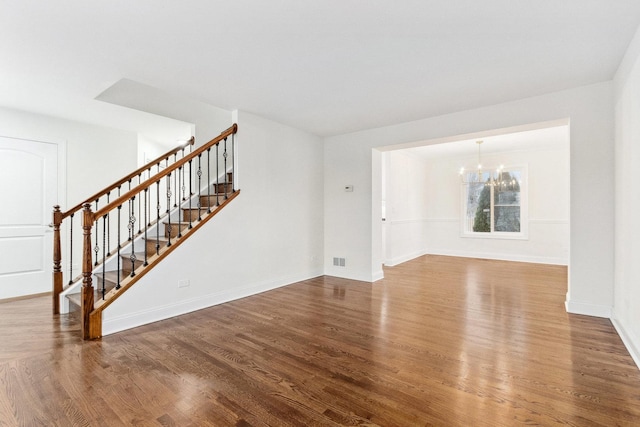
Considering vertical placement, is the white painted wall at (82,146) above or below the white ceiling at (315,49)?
below

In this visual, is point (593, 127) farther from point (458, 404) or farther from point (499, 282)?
point (458, 404)

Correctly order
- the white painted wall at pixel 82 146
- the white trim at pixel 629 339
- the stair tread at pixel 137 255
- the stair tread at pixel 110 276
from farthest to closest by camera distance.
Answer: the white painted wall at pixel 82 146 → the stair tread at pixel 137 255 → the stair tread at pixel 110 276 → the white trim at pixel 629 339

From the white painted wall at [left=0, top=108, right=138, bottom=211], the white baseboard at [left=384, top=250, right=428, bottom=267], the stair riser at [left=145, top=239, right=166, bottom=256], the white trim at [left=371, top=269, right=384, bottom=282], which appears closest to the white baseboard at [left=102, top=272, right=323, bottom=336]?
the stair riser at [left=145, top=239, right=166, bottom=256]

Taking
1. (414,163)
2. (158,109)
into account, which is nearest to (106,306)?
(158,109)

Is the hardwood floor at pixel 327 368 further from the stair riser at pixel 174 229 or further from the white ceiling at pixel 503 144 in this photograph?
the white ceiling at pixel 503 144

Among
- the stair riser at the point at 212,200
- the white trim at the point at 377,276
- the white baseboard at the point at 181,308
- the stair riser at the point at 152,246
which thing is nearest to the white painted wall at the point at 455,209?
the white trim at the point at 377,276

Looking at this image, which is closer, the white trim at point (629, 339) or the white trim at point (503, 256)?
the white trim at point (629, 339)

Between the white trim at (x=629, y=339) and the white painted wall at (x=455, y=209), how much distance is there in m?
4.06

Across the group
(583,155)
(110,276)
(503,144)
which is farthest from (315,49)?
(503,144)

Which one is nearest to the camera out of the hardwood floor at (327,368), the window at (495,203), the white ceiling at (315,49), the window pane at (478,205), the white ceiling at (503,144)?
the hardwood floor at (327,368)

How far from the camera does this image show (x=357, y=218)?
17.9 ft

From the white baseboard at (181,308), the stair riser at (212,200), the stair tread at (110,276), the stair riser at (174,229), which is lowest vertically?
the white baseboard at (181,308)

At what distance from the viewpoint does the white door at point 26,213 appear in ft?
14.0

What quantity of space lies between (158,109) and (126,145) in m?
1.47
